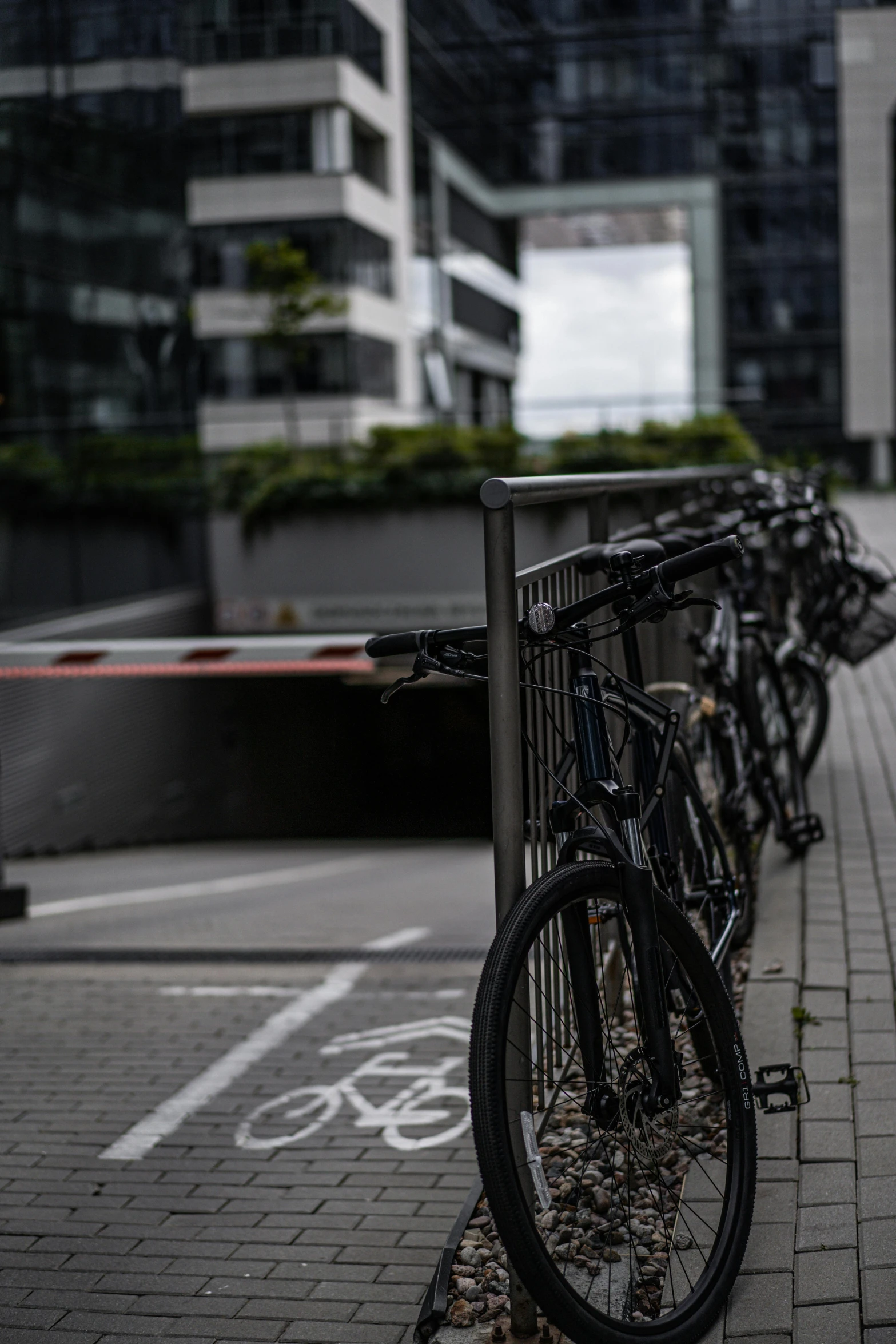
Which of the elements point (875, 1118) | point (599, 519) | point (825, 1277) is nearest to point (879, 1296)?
point (825, 1277)

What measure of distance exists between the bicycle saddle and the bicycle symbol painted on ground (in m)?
1.47

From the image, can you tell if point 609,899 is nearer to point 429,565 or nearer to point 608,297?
point 429,565

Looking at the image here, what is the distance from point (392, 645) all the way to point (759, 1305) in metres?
1.41

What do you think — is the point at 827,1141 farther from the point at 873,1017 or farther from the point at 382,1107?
the point at 382,1107

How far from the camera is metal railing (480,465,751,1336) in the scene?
3004 millimetres

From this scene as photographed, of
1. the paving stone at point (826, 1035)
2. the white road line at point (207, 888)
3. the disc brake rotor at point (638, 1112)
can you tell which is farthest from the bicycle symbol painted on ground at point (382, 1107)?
the white road line at point (207, 888)

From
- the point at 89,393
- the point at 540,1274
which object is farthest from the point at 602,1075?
the point at 89,393

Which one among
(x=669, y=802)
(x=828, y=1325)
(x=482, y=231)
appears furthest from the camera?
(x=482, y=231)

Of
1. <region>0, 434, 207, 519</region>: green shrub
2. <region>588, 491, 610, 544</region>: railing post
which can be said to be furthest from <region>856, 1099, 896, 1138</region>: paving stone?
<region>0, 434, 207, 519</region>: green shrub

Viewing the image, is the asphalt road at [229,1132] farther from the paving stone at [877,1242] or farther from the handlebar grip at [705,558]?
the handlebar grip at [705,558]

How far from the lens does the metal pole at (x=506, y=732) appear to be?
9.82ft

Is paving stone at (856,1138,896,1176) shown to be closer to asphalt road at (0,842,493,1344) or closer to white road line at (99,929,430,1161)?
asphalt road at (0,842,493,1344)

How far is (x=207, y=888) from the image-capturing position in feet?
33.0

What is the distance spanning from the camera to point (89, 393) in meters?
17.9
